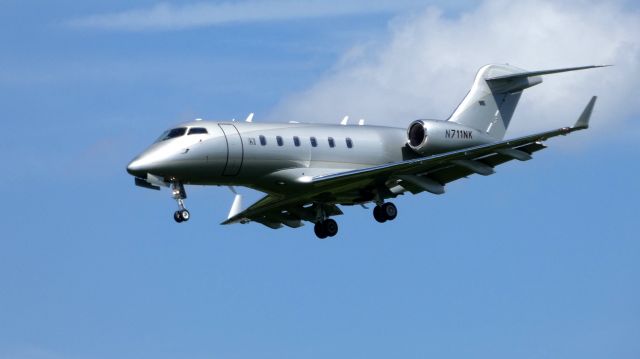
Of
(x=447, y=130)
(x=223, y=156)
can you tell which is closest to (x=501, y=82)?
(x=447, y=130)

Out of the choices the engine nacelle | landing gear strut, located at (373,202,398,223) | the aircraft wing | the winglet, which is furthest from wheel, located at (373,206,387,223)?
the winglet

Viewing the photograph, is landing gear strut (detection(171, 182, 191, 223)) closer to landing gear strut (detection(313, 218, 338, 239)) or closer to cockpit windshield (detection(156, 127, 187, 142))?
cockpit windshield (detection(156, 127, 187, 142))

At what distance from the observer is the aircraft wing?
4447 cm

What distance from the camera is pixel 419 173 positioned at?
46.2 meters

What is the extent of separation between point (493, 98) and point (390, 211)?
6.12 metres

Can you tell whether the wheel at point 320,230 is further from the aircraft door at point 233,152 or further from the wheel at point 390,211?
the aircraft door at point 233,152

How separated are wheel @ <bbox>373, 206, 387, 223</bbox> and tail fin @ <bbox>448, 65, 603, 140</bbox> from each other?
4665mm

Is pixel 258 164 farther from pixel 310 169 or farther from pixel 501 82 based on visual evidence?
pixel 501 82

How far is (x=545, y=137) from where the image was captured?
43875 millimetres

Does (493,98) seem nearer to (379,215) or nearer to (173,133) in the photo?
(379,215)

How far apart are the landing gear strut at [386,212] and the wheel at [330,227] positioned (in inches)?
62.2

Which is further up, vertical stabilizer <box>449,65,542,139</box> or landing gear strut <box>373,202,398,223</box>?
vertical stabilizer <box>449,65,542,139</box>

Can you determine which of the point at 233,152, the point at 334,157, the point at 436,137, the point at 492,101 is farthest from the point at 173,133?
the point at 492,101

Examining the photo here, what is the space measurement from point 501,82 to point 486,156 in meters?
5.45
